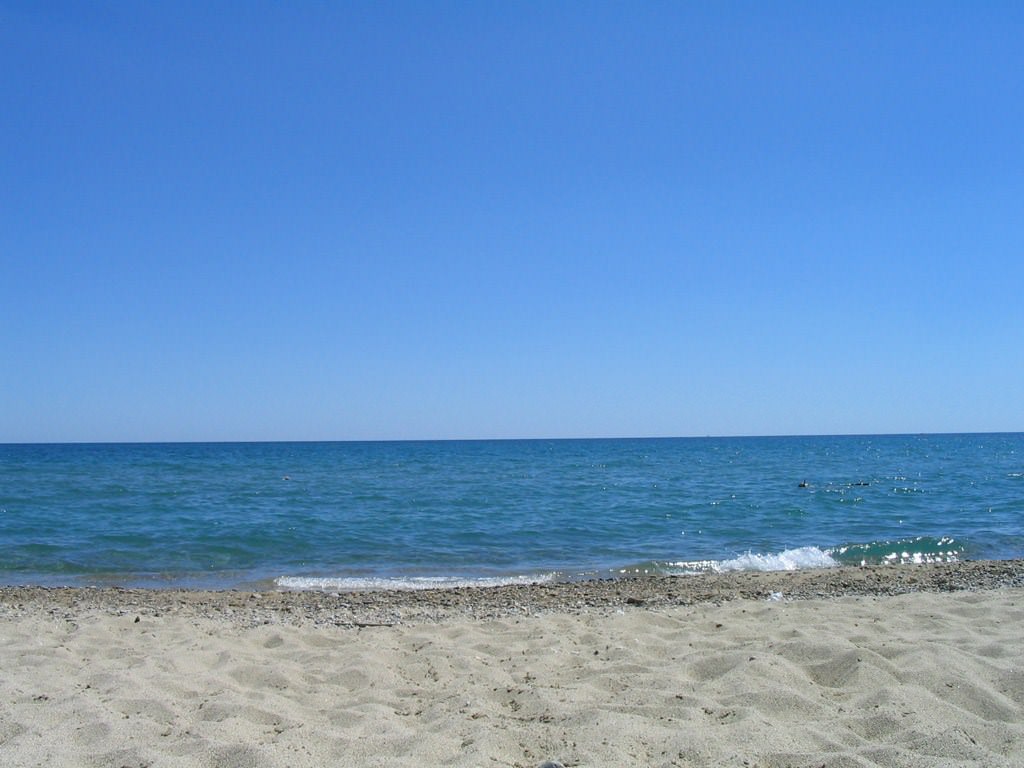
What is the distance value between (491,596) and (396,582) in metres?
2.59

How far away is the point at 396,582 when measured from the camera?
12250mm

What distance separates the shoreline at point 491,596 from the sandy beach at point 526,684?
0.13 m

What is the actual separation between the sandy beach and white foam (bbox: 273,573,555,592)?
2488 millimetres

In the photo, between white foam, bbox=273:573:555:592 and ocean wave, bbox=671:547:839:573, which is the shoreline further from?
ocean wave, bbox=671:547:839:573

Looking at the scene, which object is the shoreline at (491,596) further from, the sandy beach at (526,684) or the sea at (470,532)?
the sea at (470,532)

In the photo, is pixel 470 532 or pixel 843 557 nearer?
pixel 843 557

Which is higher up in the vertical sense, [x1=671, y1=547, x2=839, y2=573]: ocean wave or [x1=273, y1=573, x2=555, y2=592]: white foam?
[x1=671, y1=547, x2=839, y2=573]: ocean wave

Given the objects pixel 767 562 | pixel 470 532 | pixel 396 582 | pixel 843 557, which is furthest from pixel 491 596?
pixel 843 557

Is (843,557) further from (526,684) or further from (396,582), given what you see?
(526,684)

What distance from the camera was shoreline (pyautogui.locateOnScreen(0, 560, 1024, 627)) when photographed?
9.00 m

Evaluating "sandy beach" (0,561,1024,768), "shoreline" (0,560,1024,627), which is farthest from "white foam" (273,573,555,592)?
"sandy beach" (0,561,1024,768)

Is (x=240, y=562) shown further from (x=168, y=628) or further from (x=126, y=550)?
(x=168, y=628)

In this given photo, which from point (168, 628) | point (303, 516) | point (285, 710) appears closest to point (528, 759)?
point (285, 710)

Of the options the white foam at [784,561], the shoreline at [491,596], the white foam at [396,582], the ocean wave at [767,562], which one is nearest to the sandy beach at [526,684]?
the shoreline at [491,596]
